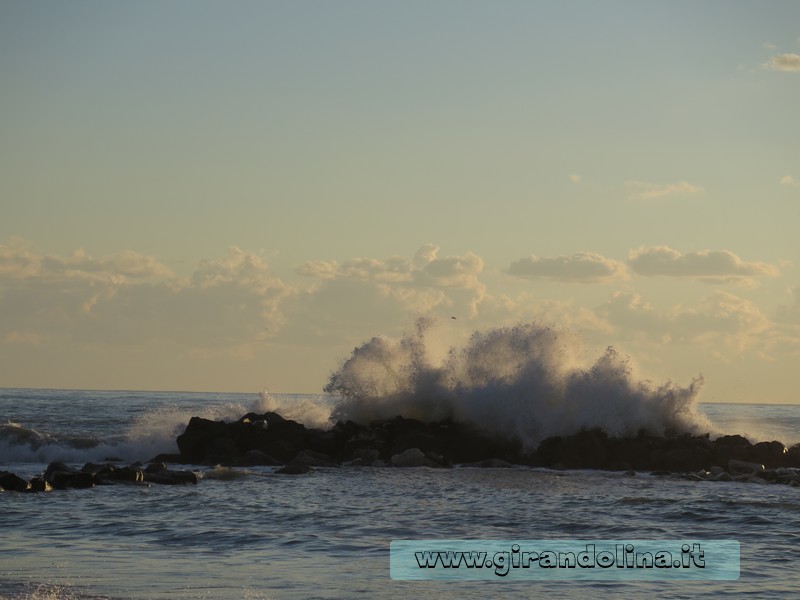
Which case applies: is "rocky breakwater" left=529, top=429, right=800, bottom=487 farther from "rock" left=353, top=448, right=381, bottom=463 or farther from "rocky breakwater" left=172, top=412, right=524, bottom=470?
"rock" left=353, top=448, right=381, bottom=463

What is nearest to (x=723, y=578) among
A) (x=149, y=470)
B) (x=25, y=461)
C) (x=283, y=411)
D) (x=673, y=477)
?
(x=673, y=477)

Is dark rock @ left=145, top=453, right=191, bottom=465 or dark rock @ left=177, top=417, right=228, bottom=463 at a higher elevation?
dark rock @ left=177, top=417, right=228, bottom=463

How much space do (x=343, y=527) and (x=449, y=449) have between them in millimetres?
13616

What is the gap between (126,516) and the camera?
65.2 feet

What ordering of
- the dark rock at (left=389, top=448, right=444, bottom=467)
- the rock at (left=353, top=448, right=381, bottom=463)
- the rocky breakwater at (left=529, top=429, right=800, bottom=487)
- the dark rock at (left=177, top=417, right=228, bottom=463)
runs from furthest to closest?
the dark rock at (left=177, top=417, right=228, bottom=463), the rock at (left=353, top=448, right=381, bottom=463), the dark rock at (left=389, top=448, right=444, bottom=467), the rocky breakwater at (left=529, top=429, right=800, bottom=487)

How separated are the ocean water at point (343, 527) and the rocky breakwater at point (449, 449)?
1.41 meters

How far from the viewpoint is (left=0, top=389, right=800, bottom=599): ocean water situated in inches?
541

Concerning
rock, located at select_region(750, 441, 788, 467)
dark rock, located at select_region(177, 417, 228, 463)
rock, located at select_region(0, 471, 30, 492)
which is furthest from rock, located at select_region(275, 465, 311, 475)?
rock, located at select_region(750, 441, 788, 467)

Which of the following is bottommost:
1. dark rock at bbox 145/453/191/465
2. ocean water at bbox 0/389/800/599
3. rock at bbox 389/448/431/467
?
ocean water at bbox 0/389/800/599

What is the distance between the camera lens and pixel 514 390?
3525 cm

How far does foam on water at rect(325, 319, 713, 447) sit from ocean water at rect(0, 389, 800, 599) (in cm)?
448

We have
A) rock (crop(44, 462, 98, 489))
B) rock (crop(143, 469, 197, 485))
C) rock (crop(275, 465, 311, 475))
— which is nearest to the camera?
rock (crop(44, 462, 98, 489))

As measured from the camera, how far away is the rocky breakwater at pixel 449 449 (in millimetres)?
30344

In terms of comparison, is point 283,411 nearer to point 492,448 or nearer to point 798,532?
point 492,448
